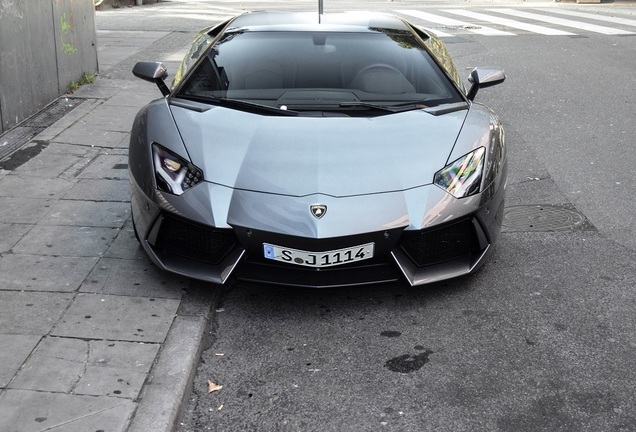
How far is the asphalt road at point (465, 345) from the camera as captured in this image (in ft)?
12.1

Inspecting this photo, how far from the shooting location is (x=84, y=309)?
4.48 meters

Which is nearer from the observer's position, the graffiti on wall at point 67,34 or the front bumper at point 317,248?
the front bumper at point 317,248

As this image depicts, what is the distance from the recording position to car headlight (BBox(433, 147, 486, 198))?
4633 mm

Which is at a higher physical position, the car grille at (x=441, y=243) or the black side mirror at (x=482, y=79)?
the black side mirror at (x=482, y=79)

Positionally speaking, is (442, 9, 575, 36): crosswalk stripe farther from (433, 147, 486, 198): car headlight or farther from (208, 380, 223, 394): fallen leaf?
(208, 380, 223, 394): fallen leaf

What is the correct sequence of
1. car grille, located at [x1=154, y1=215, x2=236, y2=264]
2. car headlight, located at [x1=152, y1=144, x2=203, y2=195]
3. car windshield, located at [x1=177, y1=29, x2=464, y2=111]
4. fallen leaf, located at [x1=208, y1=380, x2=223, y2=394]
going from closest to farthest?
1. fallen leaf, located at [x1=208, y1=380, x2=223, y2=394]
2. car grille, located at [x1=154, y1=215, x2=236, y2=264]
3. car headlight, located at [x1=152, y1=144, x2=203, y2=195]
4. car windshield, located at [x1=177, y1=29, x2=464, y2=111]

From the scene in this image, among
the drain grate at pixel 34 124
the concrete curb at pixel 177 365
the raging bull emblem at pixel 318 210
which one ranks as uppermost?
the raging bull emblem at pixel 318 210

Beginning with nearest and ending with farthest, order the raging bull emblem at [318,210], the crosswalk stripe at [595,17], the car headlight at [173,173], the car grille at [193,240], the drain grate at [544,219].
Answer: the raging bull emblem at [318,210], the car grille at [193,240], the car headlight at [173,173], the drain grate at [544,219], the crosswalk stripe at [595,17]

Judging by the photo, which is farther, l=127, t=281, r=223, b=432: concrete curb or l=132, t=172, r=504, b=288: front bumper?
l=132, t=172, r=504, b=288: front bumper

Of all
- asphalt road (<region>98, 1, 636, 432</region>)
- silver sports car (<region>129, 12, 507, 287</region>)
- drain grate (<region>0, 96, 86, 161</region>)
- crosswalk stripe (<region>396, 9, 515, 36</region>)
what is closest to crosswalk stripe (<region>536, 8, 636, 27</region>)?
crosswalk stripe (<region>396, 9, 515, 36</region>)

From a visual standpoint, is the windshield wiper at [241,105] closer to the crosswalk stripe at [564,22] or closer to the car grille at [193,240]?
the car grille at [193,240]

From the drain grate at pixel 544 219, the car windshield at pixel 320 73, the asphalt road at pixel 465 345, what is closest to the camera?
the asphalt road at pixel 465 345

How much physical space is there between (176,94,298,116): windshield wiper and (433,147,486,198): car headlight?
A: 0.99m

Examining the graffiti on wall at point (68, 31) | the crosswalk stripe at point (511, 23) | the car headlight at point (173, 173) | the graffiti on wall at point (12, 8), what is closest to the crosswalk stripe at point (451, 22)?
the crosswalk stripe at point (511, 23)
